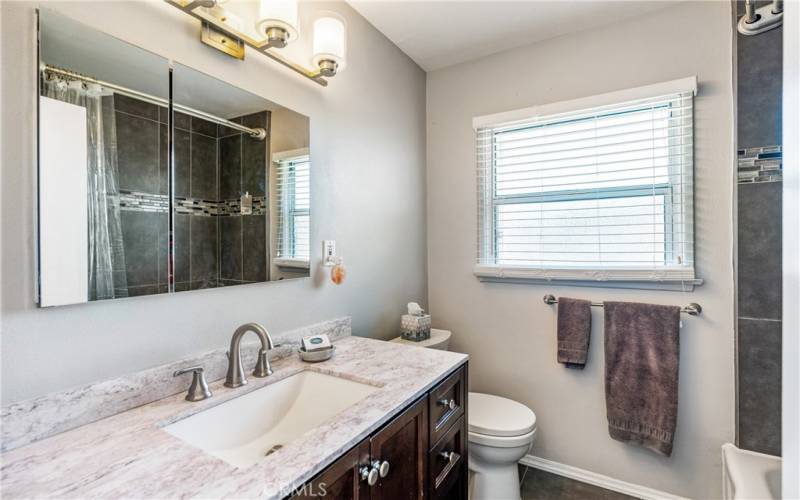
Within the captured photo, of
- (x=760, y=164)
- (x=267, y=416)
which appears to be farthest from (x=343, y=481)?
(x=760, y=164)

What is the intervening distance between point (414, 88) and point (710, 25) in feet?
4.83

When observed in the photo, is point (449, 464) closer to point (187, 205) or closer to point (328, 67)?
point (187, 205)

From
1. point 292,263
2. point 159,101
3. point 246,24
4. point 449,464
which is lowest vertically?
point 449,464

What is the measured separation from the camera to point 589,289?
1.91 m

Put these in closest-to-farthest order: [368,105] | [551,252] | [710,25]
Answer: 1. [710,25]
2. [368,105]
3. [551,252]

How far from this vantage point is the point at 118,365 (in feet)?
3.00

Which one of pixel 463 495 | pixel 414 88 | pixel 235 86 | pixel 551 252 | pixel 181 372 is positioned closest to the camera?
pixel 181 372

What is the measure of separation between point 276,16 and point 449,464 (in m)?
1.61

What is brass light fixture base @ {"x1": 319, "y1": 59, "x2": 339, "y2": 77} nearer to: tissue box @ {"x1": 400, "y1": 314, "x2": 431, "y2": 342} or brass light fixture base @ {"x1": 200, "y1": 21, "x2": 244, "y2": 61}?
Result: brass light fixture base @ {"x1": 200, "y1": 21, "x2": 244, "y2": 61}

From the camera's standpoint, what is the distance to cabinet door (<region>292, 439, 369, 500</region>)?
70 centimetres

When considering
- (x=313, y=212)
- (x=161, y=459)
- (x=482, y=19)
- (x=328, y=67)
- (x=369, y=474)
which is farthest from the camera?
(x=482, y=19)

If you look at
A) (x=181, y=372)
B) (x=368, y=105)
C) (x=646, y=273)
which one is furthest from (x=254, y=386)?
(x=646, y=273)

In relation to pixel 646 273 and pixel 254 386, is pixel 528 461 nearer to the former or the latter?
pixel 646 273


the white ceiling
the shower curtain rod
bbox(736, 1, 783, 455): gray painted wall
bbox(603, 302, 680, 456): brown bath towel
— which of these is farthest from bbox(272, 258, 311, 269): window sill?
bbox(736, 1, 783, 455): gray painted wall
